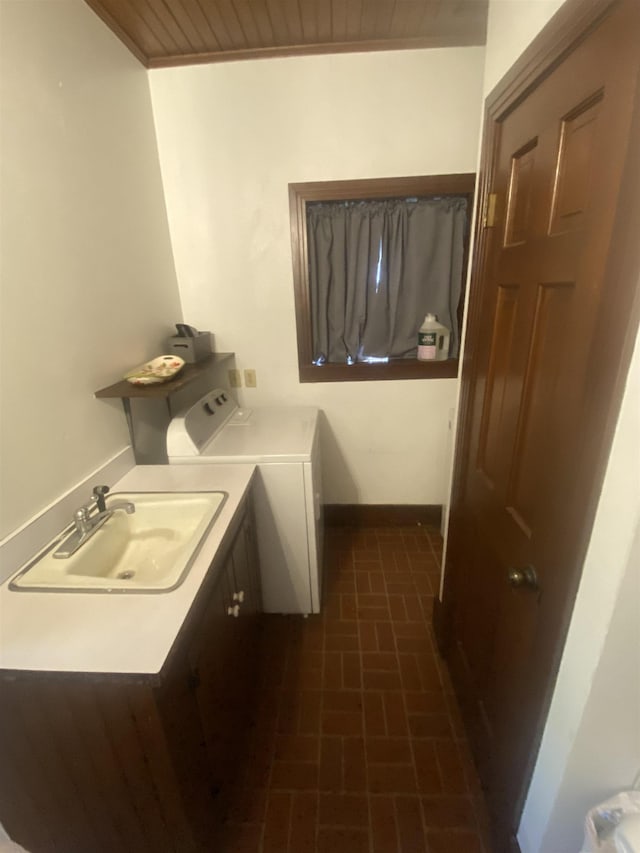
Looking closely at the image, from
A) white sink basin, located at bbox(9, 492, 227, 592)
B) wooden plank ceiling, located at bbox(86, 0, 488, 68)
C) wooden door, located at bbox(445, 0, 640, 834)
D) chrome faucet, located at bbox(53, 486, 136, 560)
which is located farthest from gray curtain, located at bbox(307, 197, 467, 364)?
chrome faucet, located at bbox(53, 486, 136, 560)

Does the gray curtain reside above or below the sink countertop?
above

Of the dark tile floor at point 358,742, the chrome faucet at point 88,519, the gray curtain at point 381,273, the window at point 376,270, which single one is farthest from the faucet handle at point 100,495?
the gray curtain at point 381,273

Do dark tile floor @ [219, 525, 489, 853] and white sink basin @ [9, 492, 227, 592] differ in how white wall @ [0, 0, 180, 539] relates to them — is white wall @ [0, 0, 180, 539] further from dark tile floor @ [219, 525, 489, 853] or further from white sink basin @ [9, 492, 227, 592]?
dark tile floor @ [219, 525, 489, 853]

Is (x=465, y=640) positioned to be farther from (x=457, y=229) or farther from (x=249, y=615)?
(x=457, y=229)

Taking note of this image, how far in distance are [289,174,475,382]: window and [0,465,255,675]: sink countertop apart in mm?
1579

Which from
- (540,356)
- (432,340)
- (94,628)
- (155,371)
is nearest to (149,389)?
(155,371)

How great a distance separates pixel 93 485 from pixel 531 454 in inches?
57.4

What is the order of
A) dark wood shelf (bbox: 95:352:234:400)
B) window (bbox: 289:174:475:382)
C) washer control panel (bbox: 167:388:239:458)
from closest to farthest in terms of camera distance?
dark wood shelf (bbox: 95:352:234:400)
washer control panel (bbox: 167:388:239:458)
window (bbox: 289:174:475:382)

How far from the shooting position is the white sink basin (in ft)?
3.48

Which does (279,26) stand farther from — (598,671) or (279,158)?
(598,671)

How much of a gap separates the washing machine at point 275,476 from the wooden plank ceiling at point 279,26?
1583mm

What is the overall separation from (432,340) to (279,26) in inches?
63.1

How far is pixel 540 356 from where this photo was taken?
0.95 meters

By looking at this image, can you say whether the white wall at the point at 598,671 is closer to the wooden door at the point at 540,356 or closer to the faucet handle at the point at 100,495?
the wooden door at the point at 540,356
